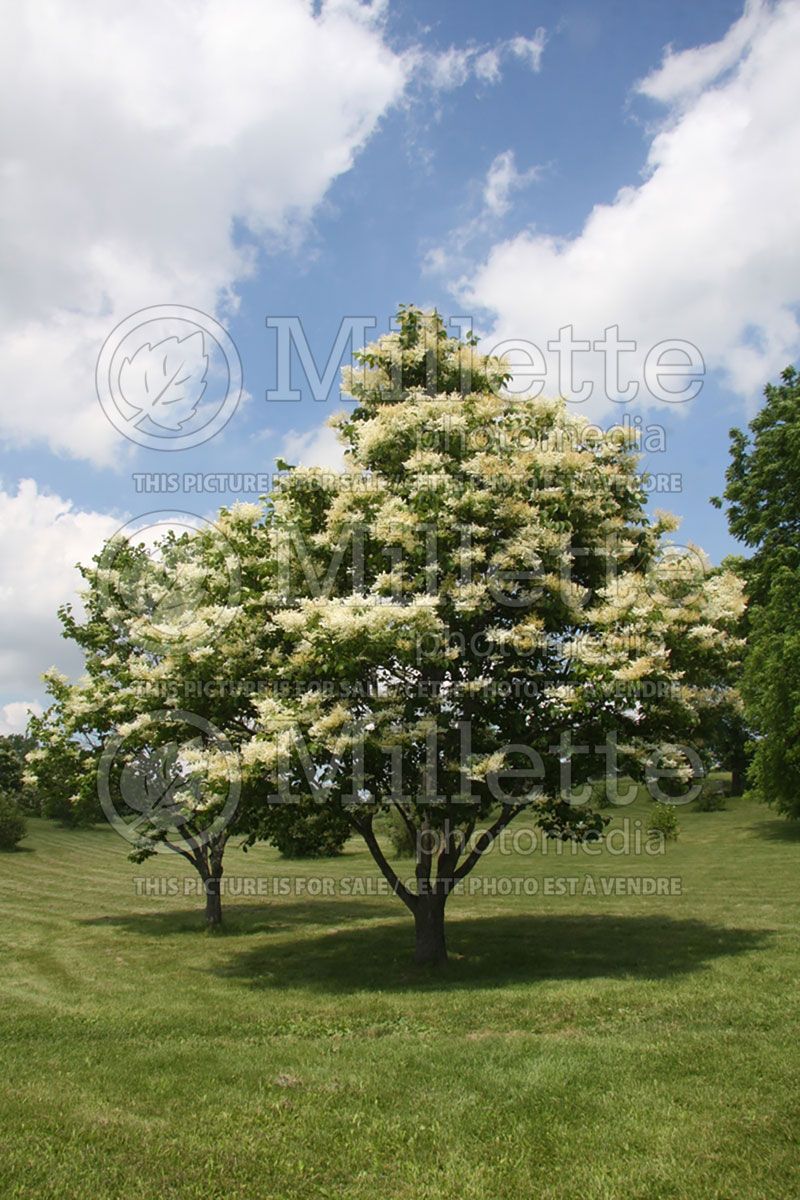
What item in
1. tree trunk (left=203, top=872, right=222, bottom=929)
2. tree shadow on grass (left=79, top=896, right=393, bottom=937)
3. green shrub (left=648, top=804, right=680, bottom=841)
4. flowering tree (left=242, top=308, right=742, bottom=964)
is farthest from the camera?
green shrub (left=648, top=804, right=680, bottom=841)

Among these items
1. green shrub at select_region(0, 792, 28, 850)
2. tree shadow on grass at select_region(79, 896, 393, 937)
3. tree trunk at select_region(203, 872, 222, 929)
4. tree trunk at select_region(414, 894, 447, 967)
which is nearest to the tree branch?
tree trunk at select_region(414, 894, 447, 967)

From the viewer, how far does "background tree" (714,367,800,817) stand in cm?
3369

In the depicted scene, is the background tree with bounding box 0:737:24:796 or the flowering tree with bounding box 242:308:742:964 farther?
the background tree with bounding box 0:737:24:796

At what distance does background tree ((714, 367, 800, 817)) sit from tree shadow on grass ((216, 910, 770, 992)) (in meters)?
15.0

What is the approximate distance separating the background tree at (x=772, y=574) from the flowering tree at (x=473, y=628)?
18.5 metres

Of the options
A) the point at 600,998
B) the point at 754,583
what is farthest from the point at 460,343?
the point at 754,583

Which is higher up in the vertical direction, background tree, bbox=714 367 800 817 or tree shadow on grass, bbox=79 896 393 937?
background tree, bbox=714 367 800 817

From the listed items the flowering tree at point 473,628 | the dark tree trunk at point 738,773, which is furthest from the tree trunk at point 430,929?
the dark tree trunk at point 738,773

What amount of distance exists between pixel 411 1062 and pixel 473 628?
7862 millimetres

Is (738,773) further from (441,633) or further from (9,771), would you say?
(9,771)

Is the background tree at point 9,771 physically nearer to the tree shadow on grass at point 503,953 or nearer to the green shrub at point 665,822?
the green shrub at point 665,822

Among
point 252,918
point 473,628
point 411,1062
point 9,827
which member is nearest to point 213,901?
point 252,918

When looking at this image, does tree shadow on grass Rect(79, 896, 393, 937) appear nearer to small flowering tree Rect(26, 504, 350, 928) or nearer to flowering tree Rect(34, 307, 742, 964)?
small flowering tree Rect(26, 504, 350, 928)

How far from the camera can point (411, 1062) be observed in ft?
34.6
